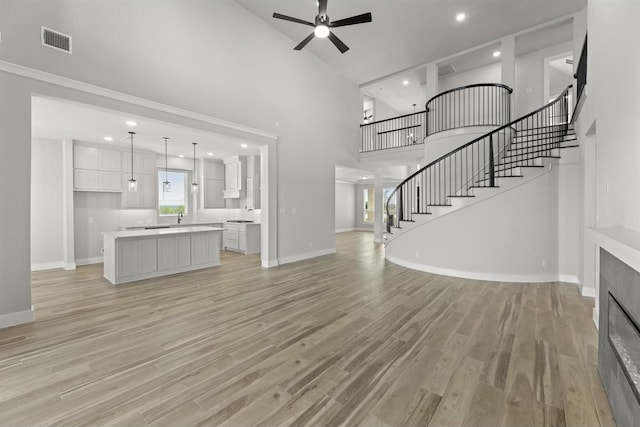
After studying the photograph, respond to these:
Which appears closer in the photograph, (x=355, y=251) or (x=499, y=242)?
(x=499, y=242)

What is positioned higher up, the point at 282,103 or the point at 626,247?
the point at 282,103

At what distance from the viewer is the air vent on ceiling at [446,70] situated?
27.8ft

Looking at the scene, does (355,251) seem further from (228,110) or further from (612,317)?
(612,317)

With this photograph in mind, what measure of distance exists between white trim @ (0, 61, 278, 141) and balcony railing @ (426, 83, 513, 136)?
5359 millimetres

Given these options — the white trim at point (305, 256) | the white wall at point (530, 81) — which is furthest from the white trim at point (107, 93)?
the white wall at point (530, 81)

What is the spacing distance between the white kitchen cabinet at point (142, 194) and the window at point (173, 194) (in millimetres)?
527

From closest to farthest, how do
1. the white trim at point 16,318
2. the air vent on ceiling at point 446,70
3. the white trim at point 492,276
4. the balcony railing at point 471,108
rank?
the white trim at point 16,318 < the white trim at point 492,276 < the balcony railing at point 471,108 < the air vent on ceiling at point 446,70

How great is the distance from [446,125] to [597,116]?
16.4 feet

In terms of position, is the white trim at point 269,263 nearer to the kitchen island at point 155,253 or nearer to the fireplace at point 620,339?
the kitchen island at point 155,253

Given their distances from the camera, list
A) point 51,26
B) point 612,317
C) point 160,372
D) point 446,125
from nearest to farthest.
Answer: point 612,317
point 160,372
point 51,26
point 446,125

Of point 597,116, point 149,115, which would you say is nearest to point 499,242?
point 597,116

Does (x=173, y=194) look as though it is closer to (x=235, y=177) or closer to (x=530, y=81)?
(x=235, y=177)

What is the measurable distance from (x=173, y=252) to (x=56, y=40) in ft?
12.1

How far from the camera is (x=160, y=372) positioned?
2221mm
